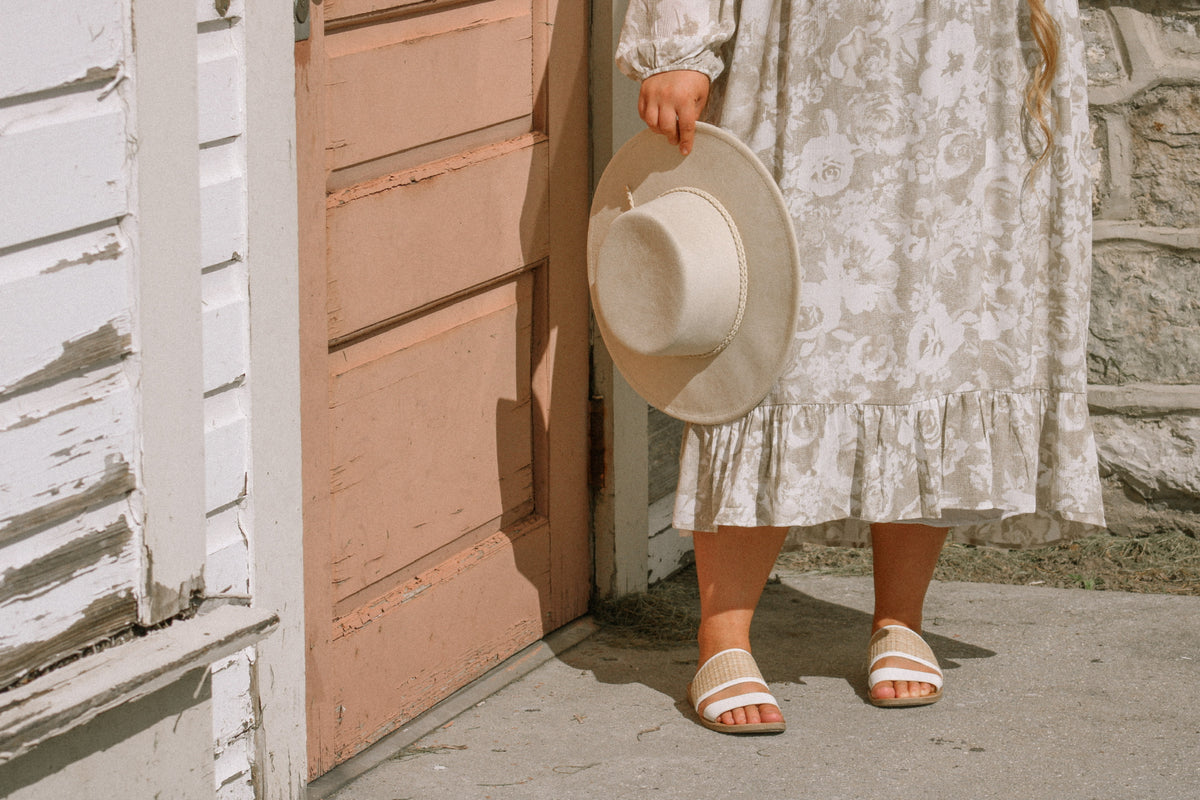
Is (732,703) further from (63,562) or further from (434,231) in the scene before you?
(63,562)

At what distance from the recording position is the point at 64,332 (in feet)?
4.93

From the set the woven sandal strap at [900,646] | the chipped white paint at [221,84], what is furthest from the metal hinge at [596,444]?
the chipped white paint at [221,84]

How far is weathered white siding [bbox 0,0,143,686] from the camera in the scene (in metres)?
1.43

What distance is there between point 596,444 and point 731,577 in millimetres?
503

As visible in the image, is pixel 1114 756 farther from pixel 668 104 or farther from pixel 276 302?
pixel 276 302

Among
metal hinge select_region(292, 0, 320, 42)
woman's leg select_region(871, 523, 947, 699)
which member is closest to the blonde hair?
woman's leg select_region(871, 523, 947, 699)

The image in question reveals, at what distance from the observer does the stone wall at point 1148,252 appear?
305 cm

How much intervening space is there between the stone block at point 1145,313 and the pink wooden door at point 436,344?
125cm

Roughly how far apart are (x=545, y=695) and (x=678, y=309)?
0.79 meters

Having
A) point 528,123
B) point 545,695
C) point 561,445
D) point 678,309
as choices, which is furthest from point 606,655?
point 528,123

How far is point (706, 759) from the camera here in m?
2.23

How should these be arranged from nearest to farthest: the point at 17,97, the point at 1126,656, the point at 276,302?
the point at 17,97
the point at 276,302
the point at 1126,656

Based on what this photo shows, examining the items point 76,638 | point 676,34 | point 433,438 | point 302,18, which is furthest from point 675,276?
point 76,638

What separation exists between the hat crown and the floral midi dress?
0.41 ft
